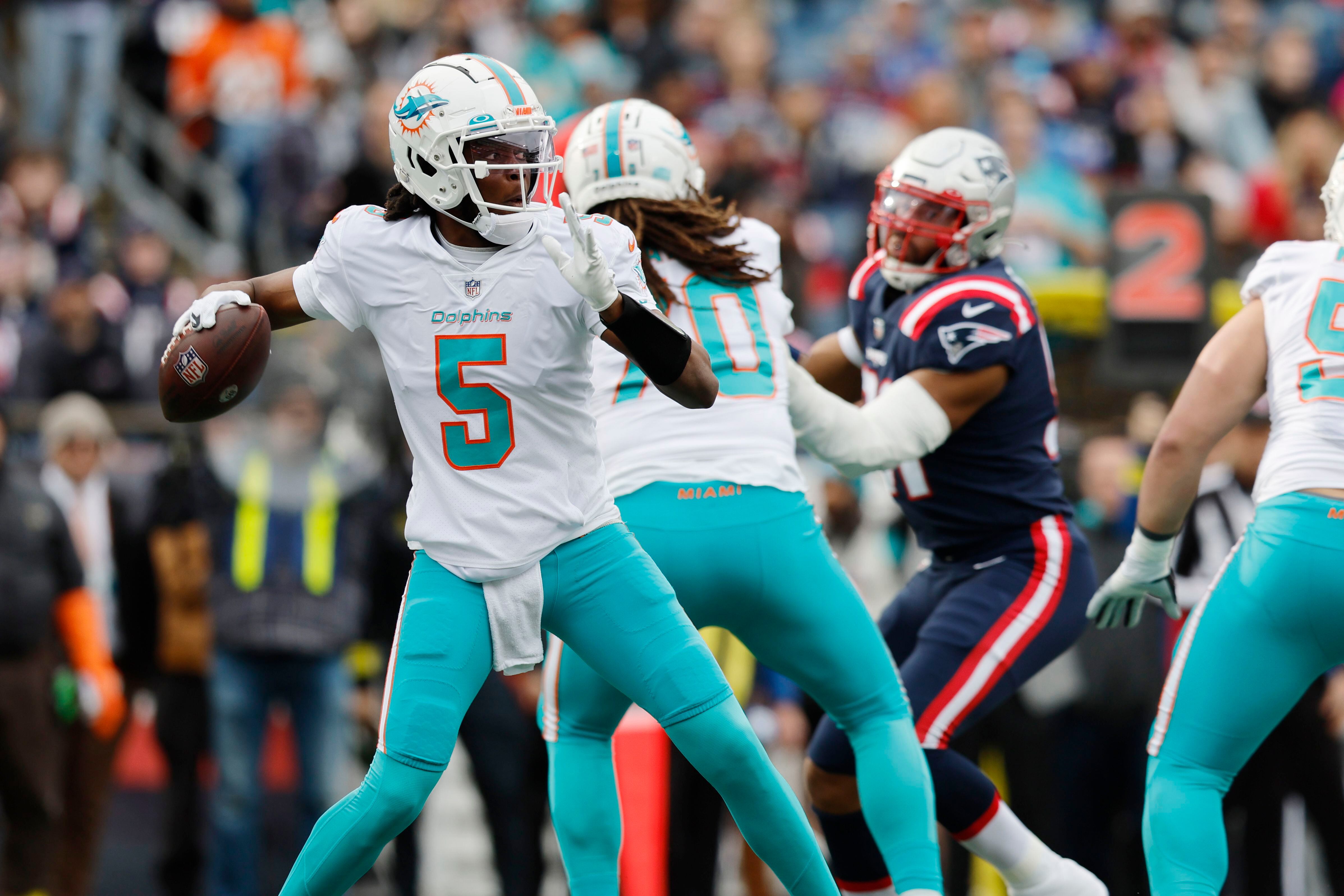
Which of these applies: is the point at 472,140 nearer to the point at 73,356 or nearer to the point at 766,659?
the point at 766,659

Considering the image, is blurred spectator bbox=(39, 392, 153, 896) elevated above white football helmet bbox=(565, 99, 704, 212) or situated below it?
A: below

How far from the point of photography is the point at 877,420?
4551 millimetres

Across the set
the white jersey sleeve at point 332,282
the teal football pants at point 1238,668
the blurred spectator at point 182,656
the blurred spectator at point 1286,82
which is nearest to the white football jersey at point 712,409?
the white jersey sleeve at point 332,282

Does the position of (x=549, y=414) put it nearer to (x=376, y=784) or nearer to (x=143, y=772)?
(x=376, y=784)

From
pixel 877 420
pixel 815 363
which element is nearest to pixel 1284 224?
pixel 815 363

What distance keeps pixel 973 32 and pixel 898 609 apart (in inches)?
285

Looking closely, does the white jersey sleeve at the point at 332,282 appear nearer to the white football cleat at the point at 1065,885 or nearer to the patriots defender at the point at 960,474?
the patriots defender at the point at 960,474

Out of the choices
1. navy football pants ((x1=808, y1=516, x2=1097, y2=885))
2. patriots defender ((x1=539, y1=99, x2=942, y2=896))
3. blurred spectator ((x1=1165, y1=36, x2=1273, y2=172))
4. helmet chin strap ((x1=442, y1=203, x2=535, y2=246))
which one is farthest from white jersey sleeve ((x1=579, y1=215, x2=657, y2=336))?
blurred spectator ((x1=1165, y1=36, x2=1273, y2=172))

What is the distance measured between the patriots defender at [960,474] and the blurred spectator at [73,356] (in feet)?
17.7

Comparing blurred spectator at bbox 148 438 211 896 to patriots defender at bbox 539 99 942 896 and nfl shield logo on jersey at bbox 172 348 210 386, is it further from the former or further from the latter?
nfl shield logo on jersey at bbox 172 348 210 386

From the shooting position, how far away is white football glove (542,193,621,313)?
3.56 metres

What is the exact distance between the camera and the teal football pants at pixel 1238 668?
150 inches

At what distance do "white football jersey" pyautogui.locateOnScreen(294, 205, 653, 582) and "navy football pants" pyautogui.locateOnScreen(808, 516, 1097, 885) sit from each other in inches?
49.8

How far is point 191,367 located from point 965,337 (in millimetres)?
2133
